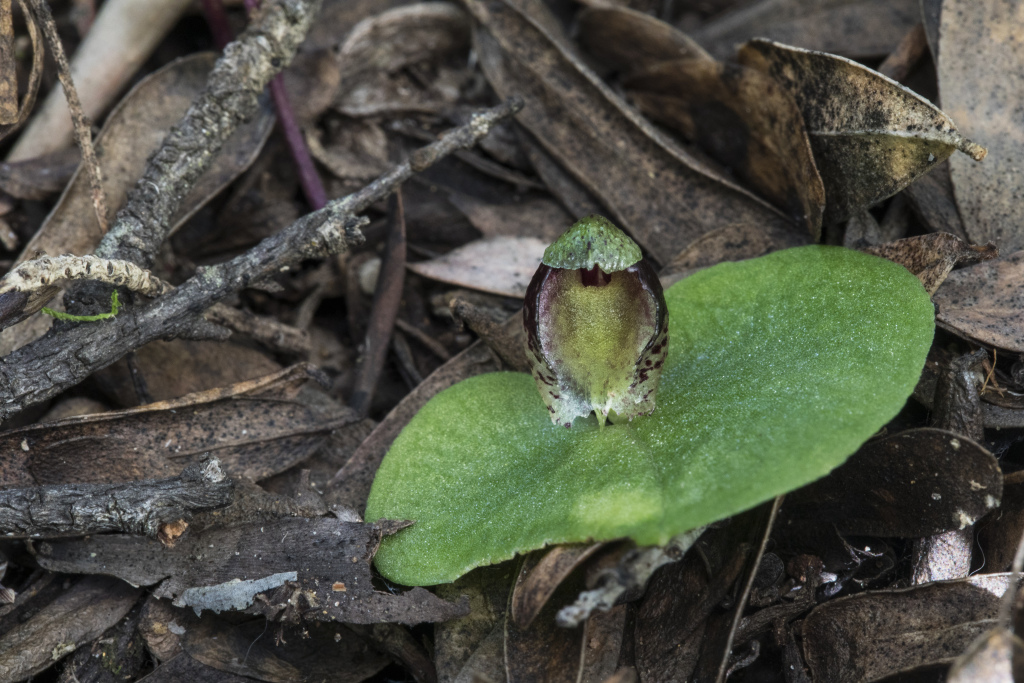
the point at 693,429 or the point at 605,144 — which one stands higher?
the point at 605,144

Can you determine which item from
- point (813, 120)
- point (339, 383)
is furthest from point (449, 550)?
point (813, 120)

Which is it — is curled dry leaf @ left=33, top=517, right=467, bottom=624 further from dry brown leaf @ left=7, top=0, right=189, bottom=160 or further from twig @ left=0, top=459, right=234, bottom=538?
dry brown leaf @ left=7, top=0, right=189, bottom=160

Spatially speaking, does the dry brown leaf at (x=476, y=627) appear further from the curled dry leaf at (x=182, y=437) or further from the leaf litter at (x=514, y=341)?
the curled dry leaf at (x=182, y=437)

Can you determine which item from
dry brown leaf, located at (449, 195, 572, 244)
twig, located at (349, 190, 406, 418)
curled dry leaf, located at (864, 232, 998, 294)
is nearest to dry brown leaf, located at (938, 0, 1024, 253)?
curled dry leaf, located at (864, 232, 998, 294)

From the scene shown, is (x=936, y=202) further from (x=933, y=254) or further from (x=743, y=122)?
(x=743, y=122)

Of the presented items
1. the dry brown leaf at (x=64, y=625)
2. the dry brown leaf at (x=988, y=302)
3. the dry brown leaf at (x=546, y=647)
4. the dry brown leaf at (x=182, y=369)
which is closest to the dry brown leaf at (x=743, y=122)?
the dry brown leaf at (x=988, y=302)

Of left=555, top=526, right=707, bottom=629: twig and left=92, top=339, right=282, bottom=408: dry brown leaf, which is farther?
left=92, top=339, right=282, bottom=408: dry brown leaf

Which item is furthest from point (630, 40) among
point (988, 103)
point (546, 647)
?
point (546, 647)
